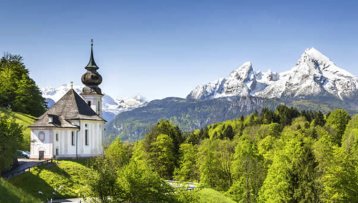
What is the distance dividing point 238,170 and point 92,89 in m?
32.7

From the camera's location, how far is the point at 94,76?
302 feet

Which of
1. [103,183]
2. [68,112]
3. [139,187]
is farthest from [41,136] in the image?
[103,183]

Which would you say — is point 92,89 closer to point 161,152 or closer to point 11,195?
point 161,152

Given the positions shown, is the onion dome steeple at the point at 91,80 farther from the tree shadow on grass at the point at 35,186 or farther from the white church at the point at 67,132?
the tree shadow on grass at the point at 35,186

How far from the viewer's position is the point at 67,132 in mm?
73938

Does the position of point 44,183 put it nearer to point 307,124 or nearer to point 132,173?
point 132,173

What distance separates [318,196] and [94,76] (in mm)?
48446

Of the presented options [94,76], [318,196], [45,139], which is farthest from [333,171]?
[94,76]

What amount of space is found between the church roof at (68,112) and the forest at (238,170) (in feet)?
28.0

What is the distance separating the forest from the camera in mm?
42938

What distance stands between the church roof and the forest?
28.0ft

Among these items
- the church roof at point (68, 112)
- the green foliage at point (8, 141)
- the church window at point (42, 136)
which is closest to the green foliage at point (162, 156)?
the church roof at point (68, 112)

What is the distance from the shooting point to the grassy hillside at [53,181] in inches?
2163

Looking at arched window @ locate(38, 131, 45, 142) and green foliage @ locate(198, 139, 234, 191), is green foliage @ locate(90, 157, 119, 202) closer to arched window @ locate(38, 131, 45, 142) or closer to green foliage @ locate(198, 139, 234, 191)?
arched window @ locate(38, 131, 45, 142)
